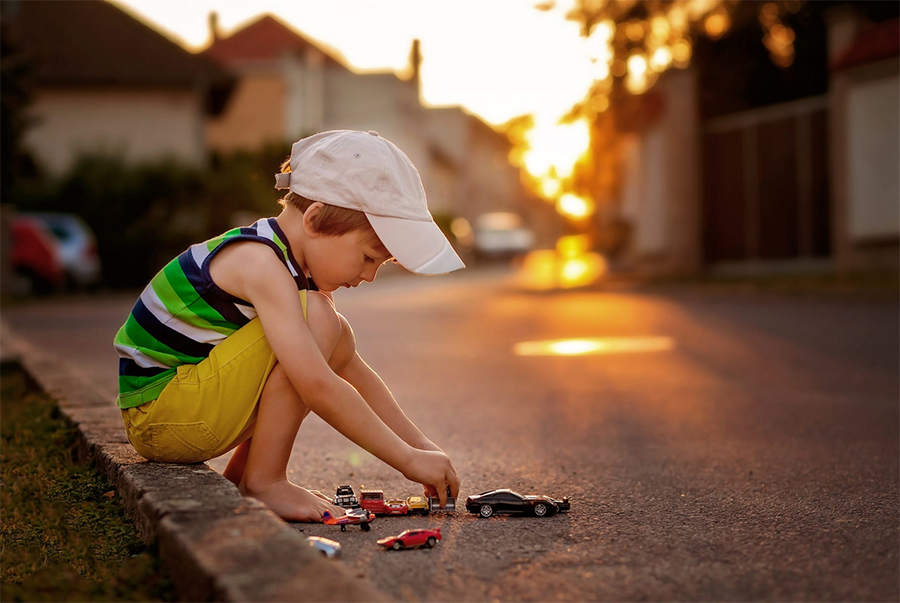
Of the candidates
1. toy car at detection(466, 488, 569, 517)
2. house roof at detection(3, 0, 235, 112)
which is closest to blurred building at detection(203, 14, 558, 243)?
house roof at detection(3, 0, 235, 112)

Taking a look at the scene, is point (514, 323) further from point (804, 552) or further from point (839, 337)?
point (804, 552)

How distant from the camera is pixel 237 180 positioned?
1980 centimetres

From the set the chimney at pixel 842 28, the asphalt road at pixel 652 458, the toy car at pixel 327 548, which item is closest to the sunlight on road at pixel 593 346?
the asphalt road at pixel 652 458

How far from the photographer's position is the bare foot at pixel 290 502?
9.09ft

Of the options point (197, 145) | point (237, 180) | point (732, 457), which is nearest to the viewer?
point (732, 457)

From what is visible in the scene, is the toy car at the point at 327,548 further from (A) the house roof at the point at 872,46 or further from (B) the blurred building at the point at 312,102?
(B) the blurred building at the point at 312,102

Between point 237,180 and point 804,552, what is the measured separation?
719 inches

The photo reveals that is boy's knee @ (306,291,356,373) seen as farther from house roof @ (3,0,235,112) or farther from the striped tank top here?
→ house roof @ (3,0,235,112)

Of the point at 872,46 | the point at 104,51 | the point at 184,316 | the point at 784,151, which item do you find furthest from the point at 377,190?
the point at 104,51

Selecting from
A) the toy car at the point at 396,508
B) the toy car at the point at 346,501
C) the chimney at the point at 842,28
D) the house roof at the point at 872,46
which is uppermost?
the chimney at the point at 842,28

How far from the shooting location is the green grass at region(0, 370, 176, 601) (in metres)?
2.17

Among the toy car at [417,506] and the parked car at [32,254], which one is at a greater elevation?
the parked car at [32,254]

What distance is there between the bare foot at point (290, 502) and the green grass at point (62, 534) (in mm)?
344

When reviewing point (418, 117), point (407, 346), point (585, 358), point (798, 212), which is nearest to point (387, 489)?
point (585, 358)
